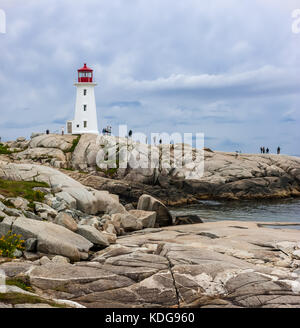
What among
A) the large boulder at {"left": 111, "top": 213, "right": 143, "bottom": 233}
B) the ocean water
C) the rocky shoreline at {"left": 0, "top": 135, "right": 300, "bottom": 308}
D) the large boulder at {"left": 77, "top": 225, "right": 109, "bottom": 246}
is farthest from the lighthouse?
the large boulder at {"left": 77, "top": 225, "right": 109, "bottom": 246}

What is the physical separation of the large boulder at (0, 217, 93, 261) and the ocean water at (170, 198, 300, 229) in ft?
65.5

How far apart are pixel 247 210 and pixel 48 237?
31.3 meters

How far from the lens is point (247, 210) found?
42875 mm

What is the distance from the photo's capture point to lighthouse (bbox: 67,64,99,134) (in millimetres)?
64375

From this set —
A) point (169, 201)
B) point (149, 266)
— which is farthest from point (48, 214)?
point (169, 201)

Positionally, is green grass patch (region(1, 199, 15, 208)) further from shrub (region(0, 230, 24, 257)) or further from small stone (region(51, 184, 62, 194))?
small stone (region(51, 184, 62, 194))

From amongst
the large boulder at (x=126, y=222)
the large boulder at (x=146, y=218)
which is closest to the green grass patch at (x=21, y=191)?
the large boulder at (x=126, y=222)

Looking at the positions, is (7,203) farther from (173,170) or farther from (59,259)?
(173,170)

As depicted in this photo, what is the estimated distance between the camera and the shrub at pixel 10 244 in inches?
557

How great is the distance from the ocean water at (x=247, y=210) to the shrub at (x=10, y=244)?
70.8 feet

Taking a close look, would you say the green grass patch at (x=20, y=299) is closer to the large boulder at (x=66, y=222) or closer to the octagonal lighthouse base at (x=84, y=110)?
the large boulder at (x=66, y=222)

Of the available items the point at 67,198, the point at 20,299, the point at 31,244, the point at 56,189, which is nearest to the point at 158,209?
the point at 67,198

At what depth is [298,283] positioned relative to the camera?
11977 millimetres

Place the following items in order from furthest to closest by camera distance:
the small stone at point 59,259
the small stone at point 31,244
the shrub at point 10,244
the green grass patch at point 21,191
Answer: the green grass patch at point 21,191 < the small stone at point 31,244 < the shrub at point 10,244 < the small stone at point 59,259
